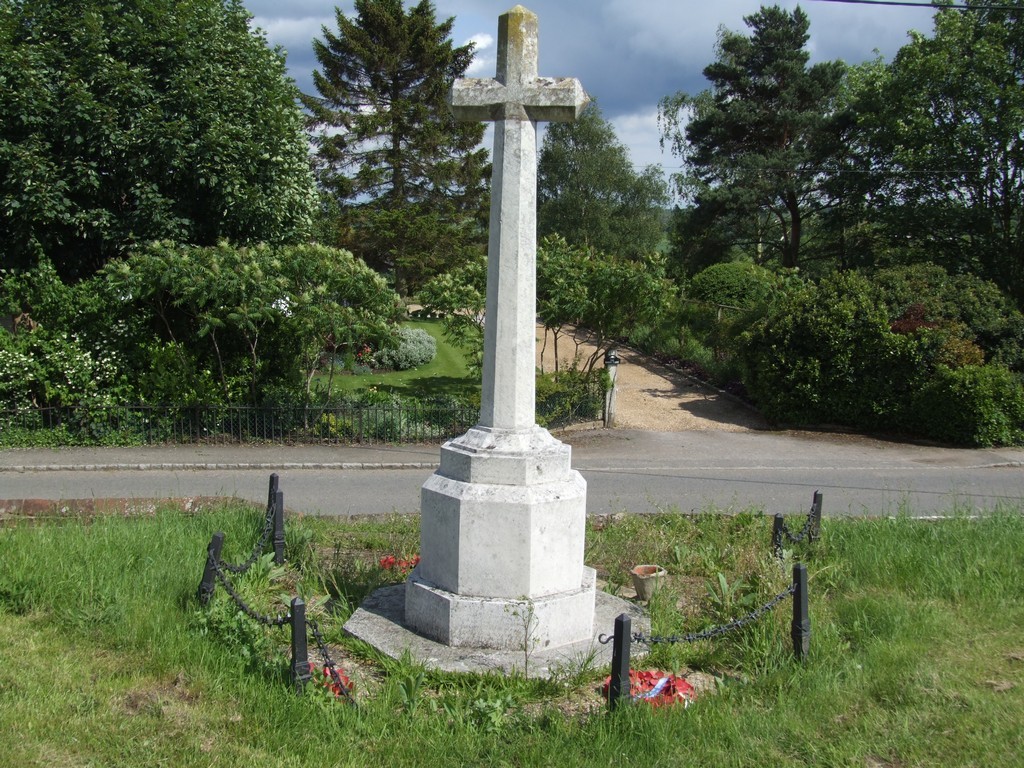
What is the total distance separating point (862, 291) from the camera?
51.4ft

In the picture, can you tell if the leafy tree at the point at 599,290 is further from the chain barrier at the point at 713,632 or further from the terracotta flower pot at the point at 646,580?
the chain barrier at the point at 713,632

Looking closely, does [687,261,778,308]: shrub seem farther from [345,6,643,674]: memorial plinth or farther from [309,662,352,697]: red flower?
[309,662,352,697]: red flower

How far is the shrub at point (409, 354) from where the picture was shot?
21.4 m

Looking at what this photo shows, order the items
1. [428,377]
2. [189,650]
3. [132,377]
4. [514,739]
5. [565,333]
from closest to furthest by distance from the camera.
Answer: [514,739] < [189,650] < [132,377] < [428,377] < [565,333]

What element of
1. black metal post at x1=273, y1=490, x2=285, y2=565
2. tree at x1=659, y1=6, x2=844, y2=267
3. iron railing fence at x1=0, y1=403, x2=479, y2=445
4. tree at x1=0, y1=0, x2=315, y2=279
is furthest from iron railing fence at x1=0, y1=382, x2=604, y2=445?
tree at x1=659, y1=6, x2=844, y2=267

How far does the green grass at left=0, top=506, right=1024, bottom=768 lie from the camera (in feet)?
12.3

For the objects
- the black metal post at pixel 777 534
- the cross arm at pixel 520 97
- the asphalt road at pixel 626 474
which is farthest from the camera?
the asphalt road at pixel 626 474

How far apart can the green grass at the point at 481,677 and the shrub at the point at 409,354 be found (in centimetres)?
1500

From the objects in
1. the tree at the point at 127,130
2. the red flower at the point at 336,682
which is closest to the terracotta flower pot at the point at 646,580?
the red flower at the point at 336,682

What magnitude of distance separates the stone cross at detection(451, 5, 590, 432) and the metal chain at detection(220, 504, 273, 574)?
1915 mm

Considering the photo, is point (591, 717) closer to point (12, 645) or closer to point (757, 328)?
point (12, 645)

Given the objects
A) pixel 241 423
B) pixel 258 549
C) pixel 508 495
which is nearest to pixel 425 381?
pixel 241 423

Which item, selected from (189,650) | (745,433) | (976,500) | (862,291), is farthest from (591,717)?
(862,291)

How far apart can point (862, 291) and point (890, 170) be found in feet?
32.4
